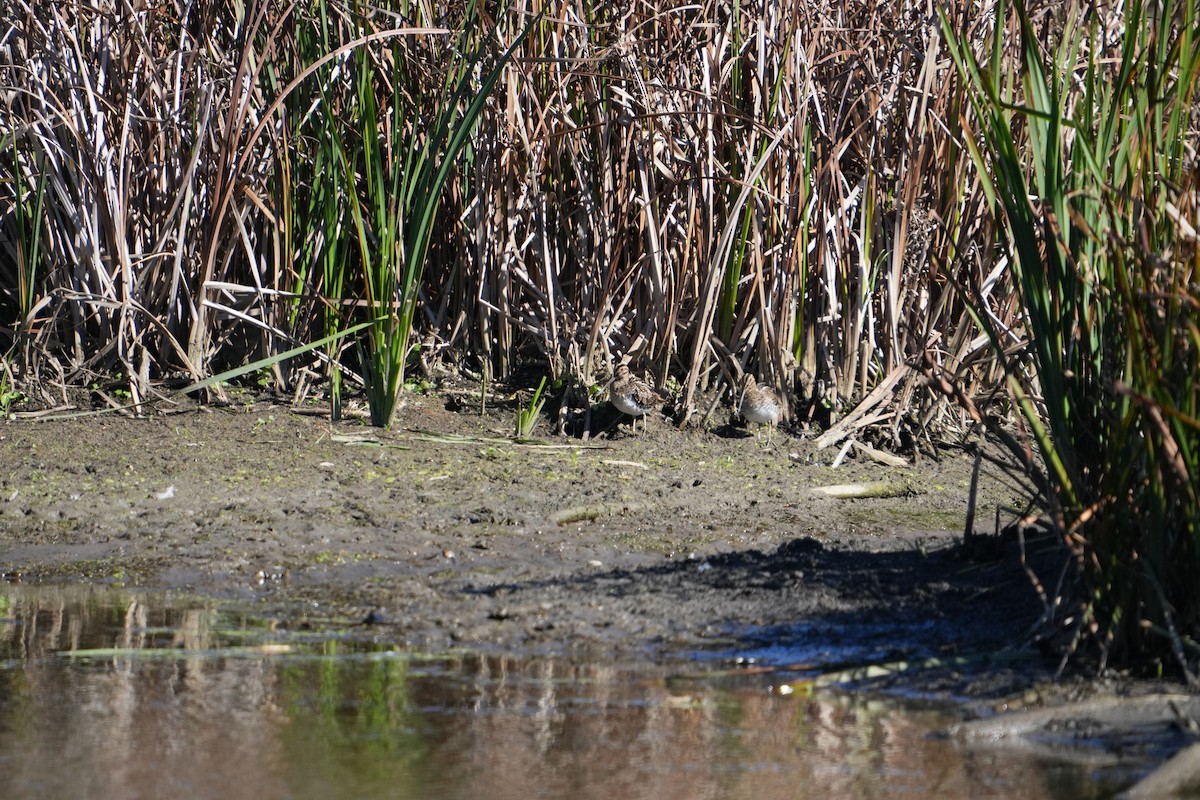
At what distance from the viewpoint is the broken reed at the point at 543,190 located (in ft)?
18.6

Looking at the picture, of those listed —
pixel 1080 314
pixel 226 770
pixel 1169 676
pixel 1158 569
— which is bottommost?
pixel 226 770

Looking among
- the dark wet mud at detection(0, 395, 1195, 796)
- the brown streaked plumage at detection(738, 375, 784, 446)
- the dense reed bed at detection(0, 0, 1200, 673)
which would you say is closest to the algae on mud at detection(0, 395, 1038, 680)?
the dark wet mud at detection(0, 395, 1195, 796)

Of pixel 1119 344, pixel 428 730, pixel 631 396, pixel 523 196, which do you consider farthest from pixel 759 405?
pixel 428 730

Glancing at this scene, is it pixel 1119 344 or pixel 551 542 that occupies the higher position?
pixel 1119 344

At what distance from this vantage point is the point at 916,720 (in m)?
2.77

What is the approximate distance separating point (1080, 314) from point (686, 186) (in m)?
3.13

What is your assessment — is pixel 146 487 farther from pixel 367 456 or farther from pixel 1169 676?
pixel 1169 676

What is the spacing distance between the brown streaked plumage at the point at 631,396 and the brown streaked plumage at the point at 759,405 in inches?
14.5

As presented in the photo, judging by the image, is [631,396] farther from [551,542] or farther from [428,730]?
[428,730]

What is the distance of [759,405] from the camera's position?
18.2 ft

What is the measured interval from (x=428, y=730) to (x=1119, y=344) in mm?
1581

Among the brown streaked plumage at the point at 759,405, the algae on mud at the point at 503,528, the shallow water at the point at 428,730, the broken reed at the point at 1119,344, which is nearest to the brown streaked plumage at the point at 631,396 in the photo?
the algae on mud at the point at 503,528

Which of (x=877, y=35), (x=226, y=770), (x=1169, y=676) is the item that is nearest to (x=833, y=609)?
(x=1169, y=676)

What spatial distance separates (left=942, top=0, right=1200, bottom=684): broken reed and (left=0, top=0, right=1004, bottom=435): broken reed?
8.80 feet
